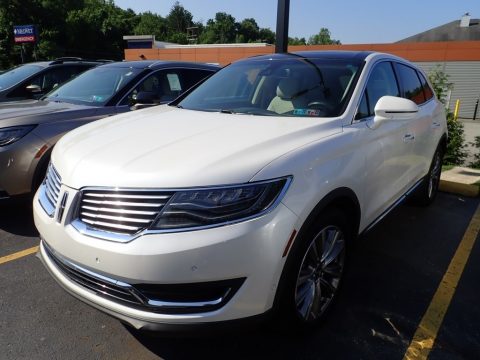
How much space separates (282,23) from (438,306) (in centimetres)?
549

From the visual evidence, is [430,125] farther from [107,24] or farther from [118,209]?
[107,24]

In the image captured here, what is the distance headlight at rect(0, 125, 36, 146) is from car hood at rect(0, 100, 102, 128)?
47 mm

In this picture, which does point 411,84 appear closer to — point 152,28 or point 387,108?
point 387,108

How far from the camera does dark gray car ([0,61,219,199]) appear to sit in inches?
153

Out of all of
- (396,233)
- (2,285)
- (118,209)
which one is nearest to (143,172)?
(118,209)

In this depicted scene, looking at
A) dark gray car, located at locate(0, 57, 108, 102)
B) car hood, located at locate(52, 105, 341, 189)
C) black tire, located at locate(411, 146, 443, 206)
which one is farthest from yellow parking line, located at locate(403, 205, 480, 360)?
dark gray car, located at locate(0, 57, 108, 102)

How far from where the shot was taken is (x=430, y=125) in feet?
14.3

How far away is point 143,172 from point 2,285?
1906mm

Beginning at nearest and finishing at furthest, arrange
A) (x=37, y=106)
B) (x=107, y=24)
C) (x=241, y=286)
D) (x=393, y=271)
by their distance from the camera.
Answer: (x=241, y=286)
(x=393, y=271)
(x=37, y=106)
(x=107, y=24)

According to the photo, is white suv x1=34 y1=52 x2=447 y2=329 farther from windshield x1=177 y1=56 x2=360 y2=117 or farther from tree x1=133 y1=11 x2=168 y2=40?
tree x1=133 y1=11 x2=168 y2=40

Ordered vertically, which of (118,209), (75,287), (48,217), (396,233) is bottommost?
(396,233)

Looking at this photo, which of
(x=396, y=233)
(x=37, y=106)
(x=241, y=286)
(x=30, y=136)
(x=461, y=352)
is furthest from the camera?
(x=37, y=106)

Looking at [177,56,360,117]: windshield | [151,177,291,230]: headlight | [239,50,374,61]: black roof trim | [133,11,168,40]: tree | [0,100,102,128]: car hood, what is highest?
[133,11,168,40]: tree

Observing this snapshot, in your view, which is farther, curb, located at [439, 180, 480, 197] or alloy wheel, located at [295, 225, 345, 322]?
curb, located at [439, 180, 480, 197]
